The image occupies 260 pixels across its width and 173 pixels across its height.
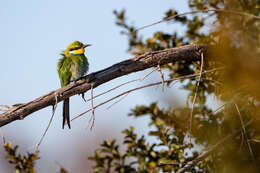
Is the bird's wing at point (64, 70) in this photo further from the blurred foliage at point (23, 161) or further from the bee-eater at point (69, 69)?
the blurred foliage at point (23, 161)

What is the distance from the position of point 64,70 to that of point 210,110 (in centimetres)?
154

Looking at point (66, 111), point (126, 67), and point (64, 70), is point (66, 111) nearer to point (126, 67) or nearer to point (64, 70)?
point (64, 70)

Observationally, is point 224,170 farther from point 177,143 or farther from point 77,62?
point 77,62

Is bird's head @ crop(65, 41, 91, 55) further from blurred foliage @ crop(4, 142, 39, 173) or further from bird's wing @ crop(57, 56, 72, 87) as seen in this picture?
blurred foliage @ crop(4, 142, 39, 173)

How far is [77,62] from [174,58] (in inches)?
49.9

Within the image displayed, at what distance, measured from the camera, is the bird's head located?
3766mm

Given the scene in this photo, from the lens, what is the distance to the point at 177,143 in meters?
2.69

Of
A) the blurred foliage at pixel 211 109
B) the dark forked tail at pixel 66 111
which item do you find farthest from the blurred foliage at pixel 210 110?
the dark forked tail at pixel 66 111

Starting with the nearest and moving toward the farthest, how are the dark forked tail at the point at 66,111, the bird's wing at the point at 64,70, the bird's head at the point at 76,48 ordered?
the dark forked tail at the point at 66,111, the bird's wing at the point at 64,70, the bird's head at the point at 76,48

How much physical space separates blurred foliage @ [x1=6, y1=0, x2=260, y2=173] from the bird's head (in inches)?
20.5

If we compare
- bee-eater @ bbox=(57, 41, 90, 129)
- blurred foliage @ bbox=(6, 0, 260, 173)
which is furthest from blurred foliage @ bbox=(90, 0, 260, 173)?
bee-eater @ bbox=(57, 41, 90, 129)

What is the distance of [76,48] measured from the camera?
3.80 metres

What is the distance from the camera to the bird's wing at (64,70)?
3.35 meters

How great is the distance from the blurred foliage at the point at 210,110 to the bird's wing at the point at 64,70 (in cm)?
74
